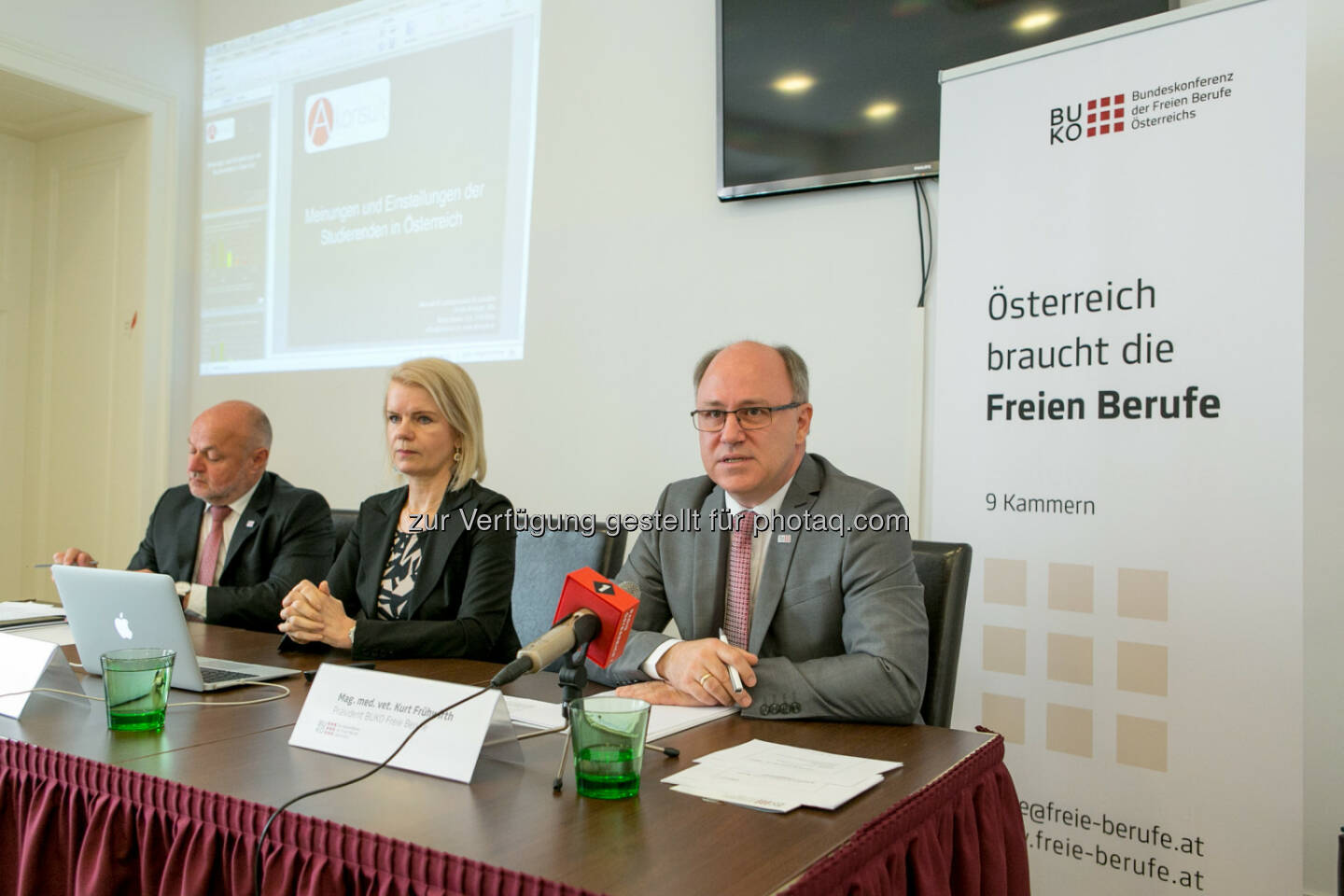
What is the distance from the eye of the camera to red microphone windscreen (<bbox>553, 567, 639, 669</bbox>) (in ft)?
4.25

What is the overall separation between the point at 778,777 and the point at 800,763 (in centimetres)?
8

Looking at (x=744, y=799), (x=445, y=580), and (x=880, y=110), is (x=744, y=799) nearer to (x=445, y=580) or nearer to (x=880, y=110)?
(x=445, y=580)

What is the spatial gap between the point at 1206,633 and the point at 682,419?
1907mm

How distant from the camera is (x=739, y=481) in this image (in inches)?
78.5

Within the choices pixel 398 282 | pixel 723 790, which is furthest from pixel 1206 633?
pixel 398 282

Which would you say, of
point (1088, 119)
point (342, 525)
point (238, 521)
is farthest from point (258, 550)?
point (1088, 119)

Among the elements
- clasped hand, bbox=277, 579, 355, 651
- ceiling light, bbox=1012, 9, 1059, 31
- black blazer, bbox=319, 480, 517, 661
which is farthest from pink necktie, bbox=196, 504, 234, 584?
ceiling light, bbox=1012, 9, 1059, 31

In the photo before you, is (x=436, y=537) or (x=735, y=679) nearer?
(x=735, y=679)

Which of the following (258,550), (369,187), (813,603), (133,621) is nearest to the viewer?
(133,621)

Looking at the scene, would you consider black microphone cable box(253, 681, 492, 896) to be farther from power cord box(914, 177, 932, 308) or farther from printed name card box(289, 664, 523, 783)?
power cord box(914, 177, 932, 308)

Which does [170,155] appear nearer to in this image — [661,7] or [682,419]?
[661,7]

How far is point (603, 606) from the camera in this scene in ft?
4.26

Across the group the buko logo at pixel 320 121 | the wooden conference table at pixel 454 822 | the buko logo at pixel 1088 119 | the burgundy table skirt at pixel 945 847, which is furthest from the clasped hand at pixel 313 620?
the buko logo at pixel 320 121

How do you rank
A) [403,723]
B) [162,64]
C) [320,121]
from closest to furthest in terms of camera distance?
[403,723], [320,121], [162,64]
